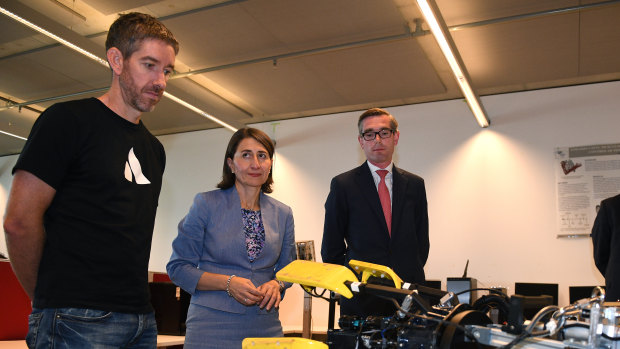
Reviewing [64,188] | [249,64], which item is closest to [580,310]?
[64,188]

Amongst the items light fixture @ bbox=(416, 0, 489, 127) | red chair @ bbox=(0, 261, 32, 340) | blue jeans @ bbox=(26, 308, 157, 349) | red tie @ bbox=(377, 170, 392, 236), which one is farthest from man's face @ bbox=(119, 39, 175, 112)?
light fixture @ bbox=(416, 0, 489, 127)

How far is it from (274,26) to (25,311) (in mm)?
3479

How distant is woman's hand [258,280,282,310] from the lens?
1898 millimetres

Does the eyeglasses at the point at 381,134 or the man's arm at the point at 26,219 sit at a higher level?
the eyeglasses at the point at 381,134

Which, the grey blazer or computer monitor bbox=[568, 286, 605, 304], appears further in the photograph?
computer monitor bbox=[568, 286, 605, 304]

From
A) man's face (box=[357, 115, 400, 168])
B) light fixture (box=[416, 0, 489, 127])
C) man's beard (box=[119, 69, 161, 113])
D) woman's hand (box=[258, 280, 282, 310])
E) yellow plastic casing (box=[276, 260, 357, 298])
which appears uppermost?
light fixture (box=[416, 0, 489, 127])

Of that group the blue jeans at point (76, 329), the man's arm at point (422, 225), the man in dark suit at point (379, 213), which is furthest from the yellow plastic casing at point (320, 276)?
the man's arm at point (422, 225)

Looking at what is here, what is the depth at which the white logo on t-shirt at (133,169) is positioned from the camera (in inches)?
56.7

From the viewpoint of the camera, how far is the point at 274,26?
208 inches

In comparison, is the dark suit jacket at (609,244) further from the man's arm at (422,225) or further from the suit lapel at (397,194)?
the suit lapel at (397,194)

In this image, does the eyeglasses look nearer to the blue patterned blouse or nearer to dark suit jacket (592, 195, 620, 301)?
the blue patterned blouse

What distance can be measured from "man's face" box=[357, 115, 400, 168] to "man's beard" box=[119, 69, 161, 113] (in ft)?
3.86

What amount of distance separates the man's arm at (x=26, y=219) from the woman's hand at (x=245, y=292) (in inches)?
28.6

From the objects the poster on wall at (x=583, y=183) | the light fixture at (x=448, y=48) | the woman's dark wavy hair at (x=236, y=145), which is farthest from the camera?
the poster on wall at (x=583, y=183)
